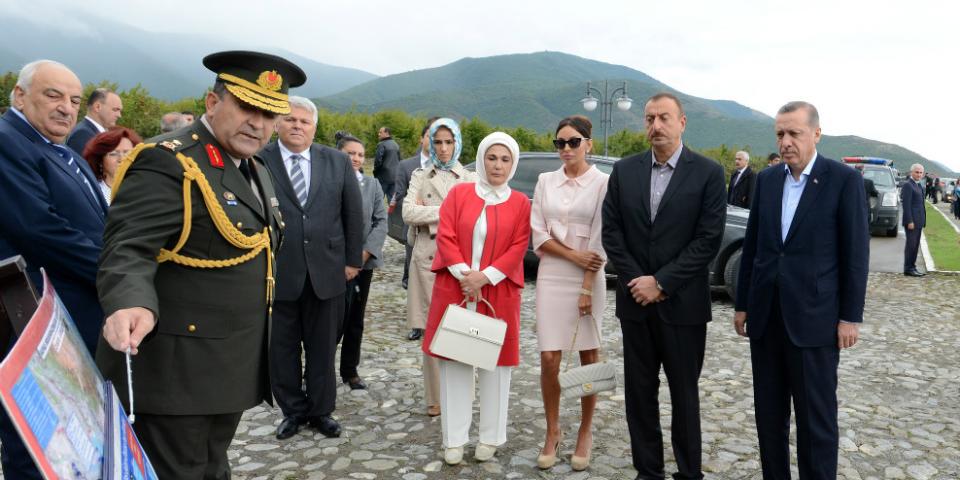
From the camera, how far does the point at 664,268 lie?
343 cm

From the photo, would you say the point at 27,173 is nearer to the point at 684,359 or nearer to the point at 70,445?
the point at 70,445

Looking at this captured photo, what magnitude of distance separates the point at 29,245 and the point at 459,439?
245cm

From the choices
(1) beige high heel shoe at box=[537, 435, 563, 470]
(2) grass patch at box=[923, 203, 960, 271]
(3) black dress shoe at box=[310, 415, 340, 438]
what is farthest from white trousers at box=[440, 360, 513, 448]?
(2) grass patch at box=[923, 203, 960, 271]

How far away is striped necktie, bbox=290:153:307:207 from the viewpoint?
4.22 metres

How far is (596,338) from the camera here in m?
3.94

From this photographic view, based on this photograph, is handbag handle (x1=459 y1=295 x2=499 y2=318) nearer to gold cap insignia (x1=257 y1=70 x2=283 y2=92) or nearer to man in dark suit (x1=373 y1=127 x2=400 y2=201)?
gold cap insignia (x1=257 y1=70 x2=283 y2=92)

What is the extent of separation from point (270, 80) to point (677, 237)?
222cm

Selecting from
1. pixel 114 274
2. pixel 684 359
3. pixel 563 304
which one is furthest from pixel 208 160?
pixel 684 359

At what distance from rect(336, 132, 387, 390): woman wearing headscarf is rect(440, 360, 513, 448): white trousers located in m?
1.28

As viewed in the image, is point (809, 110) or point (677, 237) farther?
point (677, 237)

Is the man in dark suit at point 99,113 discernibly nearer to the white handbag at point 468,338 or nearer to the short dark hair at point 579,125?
the white handbag at point 468,338

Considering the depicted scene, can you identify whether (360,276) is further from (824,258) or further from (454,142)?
(824,258)

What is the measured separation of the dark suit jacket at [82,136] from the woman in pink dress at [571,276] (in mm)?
4112

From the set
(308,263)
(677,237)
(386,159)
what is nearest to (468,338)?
(308,263)
